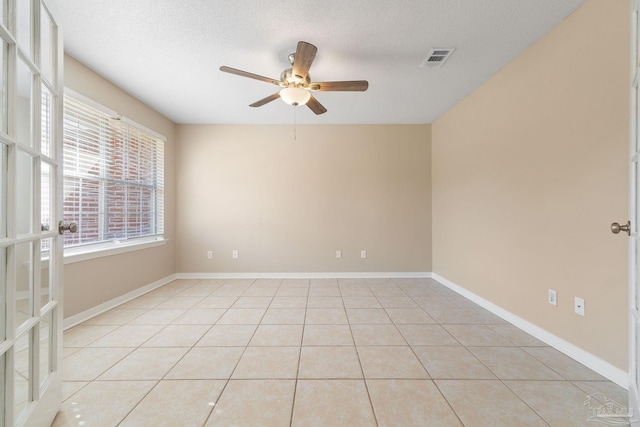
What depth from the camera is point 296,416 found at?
1.24m

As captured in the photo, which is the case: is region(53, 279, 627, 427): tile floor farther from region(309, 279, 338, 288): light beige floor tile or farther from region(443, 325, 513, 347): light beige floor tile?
region(309, 279, 338, 288): light beige floor tile

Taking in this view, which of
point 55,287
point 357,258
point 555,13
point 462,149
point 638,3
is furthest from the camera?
point 357,258

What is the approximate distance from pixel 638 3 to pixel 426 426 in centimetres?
216

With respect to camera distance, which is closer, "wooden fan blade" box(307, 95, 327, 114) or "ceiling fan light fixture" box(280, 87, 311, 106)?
"ceiling fan light fixture" box(280, 87, 311, 106)

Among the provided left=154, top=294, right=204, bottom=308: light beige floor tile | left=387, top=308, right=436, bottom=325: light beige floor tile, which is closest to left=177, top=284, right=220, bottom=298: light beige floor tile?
left=154, top=294, right=204, bottom=308: light beige floor tile

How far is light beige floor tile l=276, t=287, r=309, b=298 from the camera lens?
3062mm

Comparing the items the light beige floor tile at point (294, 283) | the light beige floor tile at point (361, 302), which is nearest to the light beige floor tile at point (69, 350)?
the light beige floor tile at point (294, 283)

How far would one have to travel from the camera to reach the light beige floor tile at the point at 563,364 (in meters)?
1.54

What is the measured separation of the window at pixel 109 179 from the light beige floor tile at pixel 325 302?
91.0 inches

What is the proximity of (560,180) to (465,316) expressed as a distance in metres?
1.46

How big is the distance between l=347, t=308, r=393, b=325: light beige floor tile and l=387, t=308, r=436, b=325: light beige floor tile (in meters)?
0.07

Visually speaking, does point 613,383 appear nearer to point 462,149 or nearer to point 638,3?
point 638,3

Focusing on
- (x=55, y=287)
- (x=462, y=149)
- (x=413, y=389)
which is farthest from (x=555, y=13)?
(x=55, y=287)

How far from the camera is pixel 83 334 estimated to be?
207 centimetres
